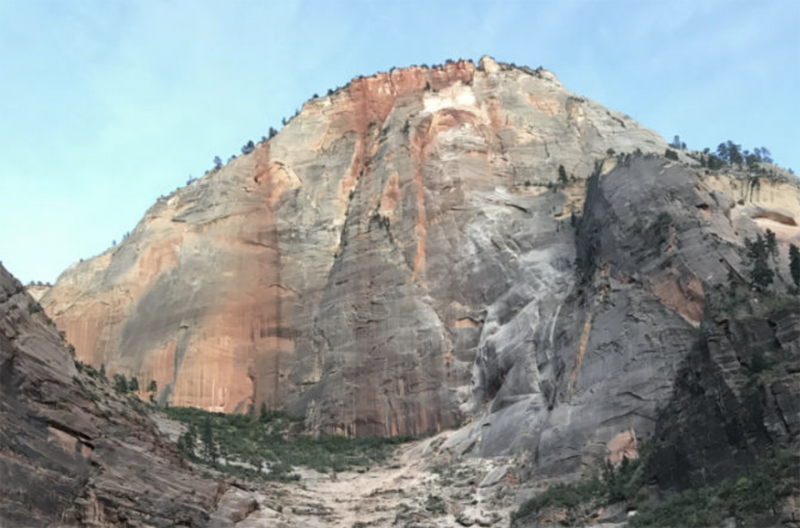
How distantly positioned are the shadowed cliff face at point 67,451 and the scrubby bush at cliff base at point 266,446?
21.5ft

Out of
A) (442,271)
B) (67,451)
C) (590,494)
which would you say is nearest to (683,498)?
(590,494)

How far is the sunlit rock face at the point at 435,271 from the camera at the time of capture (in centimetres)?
4169

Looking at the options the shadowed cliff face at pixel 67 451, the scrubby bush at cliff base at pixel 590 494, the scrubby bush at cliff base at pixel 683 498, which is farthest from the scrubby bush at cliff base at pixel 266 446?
the scrubby bush at cliff base at pixel 683 498

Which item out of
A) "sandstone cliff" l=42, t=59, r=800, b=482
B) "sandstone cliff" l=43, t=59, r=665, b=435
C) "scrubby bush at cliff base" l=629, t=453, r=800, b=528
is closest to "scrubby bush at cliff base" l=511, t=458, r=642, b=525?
"sandstone cliff" l=42, t=59, r=800, b=482

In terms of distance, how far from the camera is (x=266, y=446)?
4916cm

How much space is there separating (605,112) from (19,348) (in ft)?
154

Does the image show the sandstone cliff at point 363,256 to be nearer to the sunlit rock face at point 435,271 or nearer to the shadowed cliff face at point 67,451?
the sunlit rock face at point 435,271

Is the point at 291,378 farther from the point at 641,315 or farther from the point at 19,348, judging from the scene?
the point at 19,348

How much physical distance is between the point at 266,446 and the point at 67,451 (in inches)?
748

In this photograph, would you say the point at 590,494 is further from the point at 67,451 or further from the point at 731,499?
the point at 67,451

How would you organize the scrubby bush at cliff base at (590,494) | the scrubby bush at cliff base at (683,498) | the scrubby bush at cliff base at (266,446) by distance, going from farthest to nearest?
the scrubby bush at cliff base at (266,446)
the scrubby bush at cliff base at (590,494)
the scrubby bush at cliff base at (683,498)

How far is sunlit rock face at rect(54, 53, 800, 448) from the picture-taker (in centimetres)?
4169

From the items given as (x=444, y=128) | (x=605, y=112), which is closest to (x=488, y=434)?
(x=444, y=128)

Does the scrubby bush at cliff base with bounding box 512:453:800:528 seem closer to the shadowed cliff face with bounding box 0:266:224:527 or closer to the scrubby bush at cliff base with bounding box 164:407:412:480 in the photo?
the scrubby bush at cliff base with bounding box 164:407:412:480
